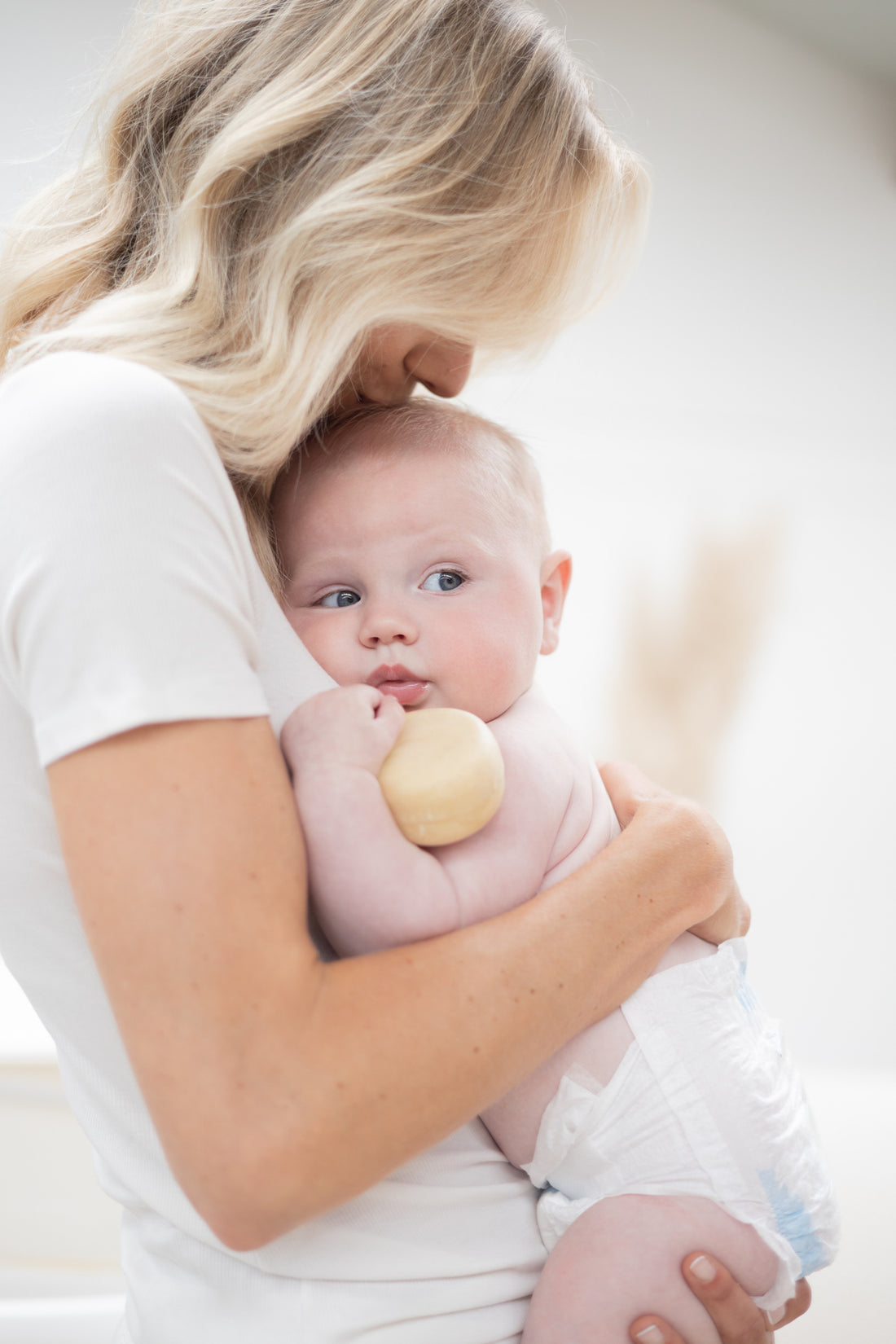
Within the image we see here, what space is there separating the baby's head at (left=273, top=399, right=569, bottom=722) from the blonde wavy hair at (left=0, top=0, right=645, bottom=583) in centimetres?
7

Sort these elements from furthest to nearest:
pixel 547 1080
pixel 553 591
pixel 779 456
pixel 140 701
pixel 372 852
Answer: pixel 779 456
pixel 553 591
pixel 547 1080
pixel 372 852
pixel 140 701

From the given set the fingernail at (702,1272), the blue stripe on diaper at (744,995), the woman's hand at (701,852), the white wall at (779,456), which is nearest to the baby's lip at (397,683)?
the woman's hand at (701,852)

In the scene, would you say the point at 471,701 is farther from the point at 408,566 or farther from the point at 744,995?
the point at 744,995

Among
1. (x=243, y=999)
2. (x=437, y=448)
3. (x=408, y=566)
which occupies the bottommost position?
(x=243, y=999)

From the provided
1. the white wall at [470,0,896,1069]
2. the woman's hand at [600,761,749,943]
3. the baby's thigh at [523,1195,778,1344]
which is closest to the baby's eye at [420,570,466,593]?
the woman's hand at [600,761,749,943]

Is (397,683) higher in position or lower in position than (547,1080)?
higher

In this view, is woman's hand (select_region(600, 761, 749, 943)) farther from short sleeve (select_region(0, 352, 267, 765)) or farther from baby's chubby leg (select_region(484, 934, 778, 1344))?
short sleeve (select_region(0, 352, 267, 765))

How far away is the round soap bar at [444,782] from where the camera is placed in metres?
0.79

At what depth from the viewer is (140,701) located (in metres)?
0.60

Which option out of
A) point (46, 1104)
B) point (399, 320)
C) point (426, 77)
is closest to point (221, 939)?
point (399, 320)

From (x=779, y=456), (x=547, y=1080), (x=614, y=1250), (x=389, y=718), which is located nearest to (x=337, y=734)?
(x=389, y=718)

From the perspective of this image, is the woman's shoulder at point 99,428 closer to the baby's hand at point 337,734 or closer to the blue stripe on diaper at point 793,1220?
the baby's hand at point 337,734

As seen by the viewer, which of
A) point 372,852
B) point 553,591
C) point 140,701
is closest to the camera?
point 140,701

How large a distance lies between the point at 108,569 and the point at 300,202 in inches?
15.6
